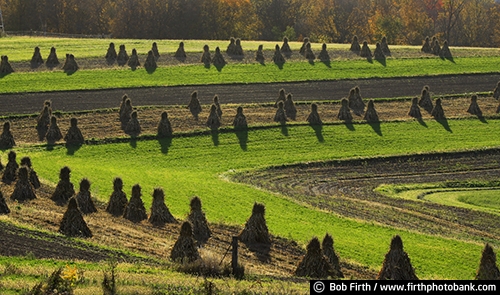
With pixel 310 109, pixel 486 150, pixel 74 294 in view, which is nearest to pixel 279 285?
pixel 74 294

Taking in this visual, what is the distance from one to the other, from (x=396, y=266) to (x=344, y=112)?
42.5 meters

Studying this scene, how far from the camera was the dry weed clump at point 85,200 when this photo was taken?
4638 cm

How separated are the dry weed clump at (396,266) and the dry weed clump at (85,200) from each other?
17.1 meters

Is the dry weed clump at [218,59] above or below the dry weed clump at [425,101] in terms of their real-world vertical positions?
above

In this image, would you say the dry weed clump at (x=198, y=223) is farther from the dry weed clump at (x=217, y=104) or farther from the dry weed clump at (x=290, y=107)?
the dry weed clump at (x=290, y=107)

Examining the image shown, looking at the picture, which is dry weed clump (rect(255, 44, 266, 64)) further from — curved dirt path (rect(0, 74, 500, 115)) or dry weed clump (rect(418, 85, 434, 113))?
dry weed clump (rect(418, 85, 434, 113))

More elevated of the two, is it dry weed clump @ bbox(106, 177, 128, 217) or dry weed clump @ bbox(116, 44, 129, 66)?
dry weed clump @ bbox(116, 44, 129, 66)

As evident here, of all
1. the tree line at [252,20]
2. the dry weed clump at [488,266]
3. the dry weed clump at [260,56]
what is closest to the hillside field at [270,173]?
the dry weed clump at [260,56]

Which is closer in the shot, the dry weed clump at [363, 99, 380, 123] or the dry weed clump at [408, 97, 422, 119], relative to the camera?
the dry weed clump at [363, 99, 380, 123]

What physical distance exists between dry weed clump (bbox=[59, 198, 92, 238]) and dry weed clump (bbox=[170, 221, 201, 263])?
5013 mm

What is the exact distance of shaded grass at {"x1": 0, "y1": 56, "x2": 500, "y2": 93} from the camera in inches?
3310

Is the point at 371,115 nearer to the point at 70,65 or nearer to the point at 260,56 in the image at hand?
the point at 260,56

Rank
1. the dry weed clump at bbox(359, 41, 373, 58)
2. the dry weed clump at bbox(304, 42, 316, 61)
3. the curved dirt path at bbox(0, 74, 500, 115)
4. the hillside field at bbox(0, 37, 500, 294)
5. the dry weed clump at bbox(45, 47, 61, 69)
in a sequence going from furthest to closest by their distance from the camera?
the dry weed clump at bbox(359, 41, 373, 58) < the dry weed clump at bbox(304, 42, 316, 61) < the dry weed clump at bbox(45, 47, 61, 69) < the curved dirt path at bbox(0, 74, 500, 115) < the hillside field at bbox(0, 37, 500, 294)

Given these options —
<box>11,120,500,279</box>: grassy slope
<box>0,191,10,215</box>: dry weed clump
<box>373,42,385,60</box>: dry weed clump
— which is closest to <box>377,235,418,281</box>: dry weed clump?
<box>11,120,500,279</box>: grassy slope
